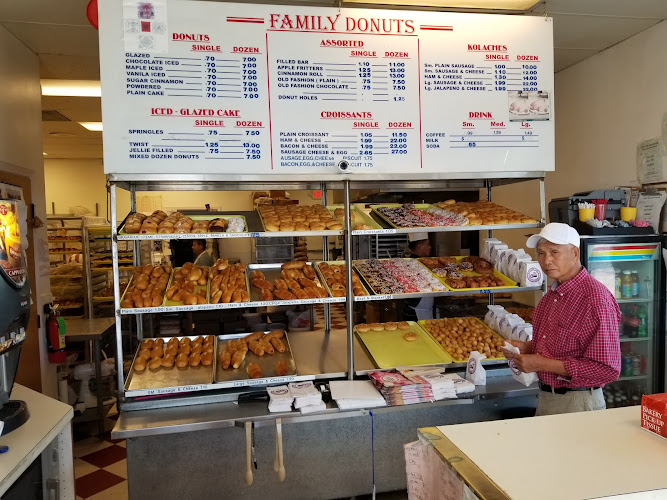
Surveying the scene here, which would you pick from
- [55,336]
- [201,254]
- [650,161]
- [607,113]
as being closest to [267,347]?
[55,336]

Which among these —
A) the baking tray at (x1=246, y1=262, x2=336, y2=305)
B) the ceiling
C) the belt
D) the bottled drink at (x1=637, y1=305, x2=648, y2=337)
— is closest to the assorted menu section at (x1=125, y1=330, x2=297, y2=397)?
the baking tray at (x1=246, y1=262, x2=336, y2=305)

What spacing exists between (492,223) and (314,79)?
155 centimetres

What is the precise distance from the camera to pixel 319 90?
9.83 ft

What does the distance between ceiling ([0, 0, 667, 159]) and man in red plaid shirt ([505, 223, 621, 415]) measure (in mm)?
1941

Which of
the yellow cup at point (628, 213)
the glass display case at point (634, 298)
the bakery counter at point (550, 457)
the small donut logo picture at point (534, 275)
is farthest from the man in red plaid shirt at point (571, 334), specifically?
the yellow cup at point (628, 213)

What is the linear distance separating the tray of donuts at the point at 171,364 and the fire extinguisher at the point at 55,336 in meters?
1.68

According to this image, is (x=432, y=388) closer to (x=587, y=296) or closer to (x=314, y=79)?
(x=587, y=296)

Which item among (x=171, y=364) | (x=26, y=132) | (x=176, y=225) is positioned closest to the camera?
(x=176, y=225)

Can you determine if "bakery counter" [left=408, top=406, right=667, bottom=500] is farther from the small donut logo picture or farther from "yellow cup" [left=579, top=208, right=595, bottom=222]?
"yellow cup" [left=579, top=208, right=595, bottom=222]

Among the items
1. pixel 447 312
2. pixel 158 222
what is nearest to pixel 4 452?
pixel 158 222

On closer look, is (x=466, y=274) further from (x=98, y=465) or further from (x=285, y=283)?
(x=98, y=465)

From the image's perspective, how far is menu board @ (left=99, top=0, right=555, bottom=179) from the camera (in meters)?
2.79

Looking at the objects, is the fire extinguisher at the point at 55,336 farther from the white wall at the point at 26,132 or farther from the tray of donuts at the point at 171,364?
the tray of donuts at the point at 171,364

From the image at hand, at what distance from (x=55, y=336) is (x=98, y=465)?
1263mm
